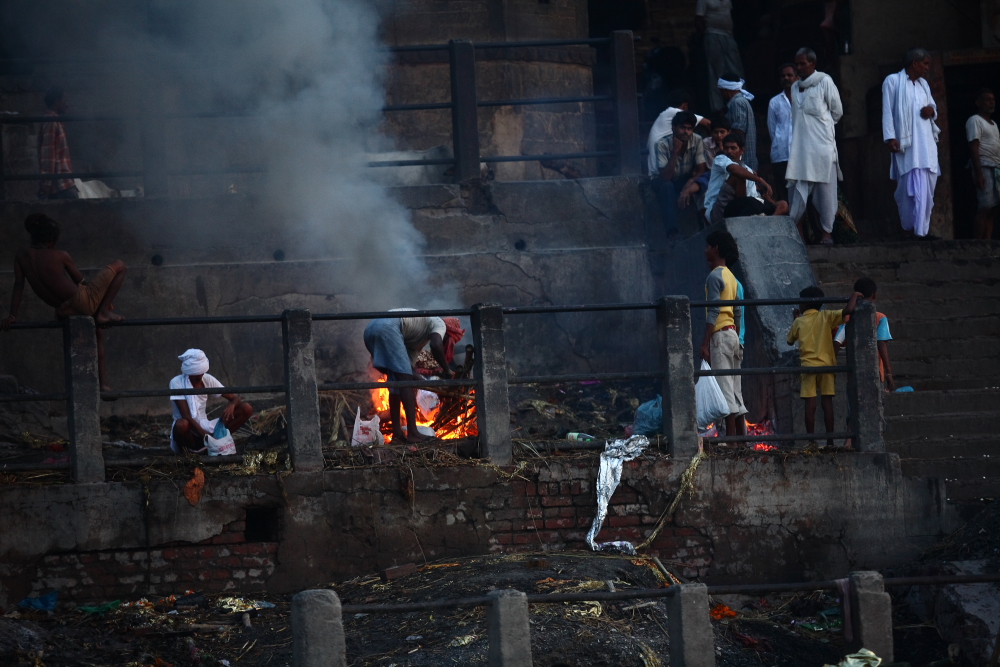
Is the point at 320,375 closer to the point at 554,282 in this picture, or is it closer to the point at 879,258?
the point at 554,282

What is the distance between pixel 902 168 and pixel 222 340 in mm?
6880

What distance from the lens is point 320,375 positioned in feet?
39.8

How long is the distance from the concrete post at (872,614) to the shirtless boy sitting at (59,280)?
218 inches

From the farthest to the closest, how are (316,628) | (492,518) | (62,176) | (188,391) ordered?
1. (62,176)
2. (492,518)
3. (188,391)
4. (316,628)

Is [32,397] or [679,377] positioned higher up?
[32,397]

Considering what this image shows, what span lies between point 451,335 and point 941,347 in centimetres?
416

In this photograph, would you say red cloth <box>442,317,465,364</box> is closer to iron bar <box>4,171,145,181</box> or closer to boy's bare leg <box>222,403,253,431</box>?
boy's bare leg <box>222,403,253,431</box>

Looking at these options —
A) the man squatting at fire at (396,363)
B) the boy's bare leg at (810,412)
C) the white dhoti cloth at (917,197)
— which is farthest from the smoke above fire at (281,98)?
the white dhoti cloth at (917,197)

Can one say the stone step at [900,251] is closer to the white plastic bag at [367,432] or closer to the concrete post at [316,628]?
the white plastic bag at [367,432]

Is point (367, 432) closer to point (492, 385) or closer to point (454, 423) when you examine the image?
point (454, 423)

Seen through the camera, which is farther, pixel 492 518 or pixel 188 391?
pixel 492 518

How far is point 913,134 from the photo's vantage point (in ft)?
42.4

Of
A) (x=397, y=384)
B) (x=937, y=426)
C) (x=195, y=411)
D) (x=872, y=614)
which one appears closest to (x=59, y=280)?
(x=195, y=411)

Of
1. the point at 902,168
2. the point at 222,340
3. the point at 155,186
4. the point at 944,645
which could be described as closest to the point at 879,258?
the point at 902,168
